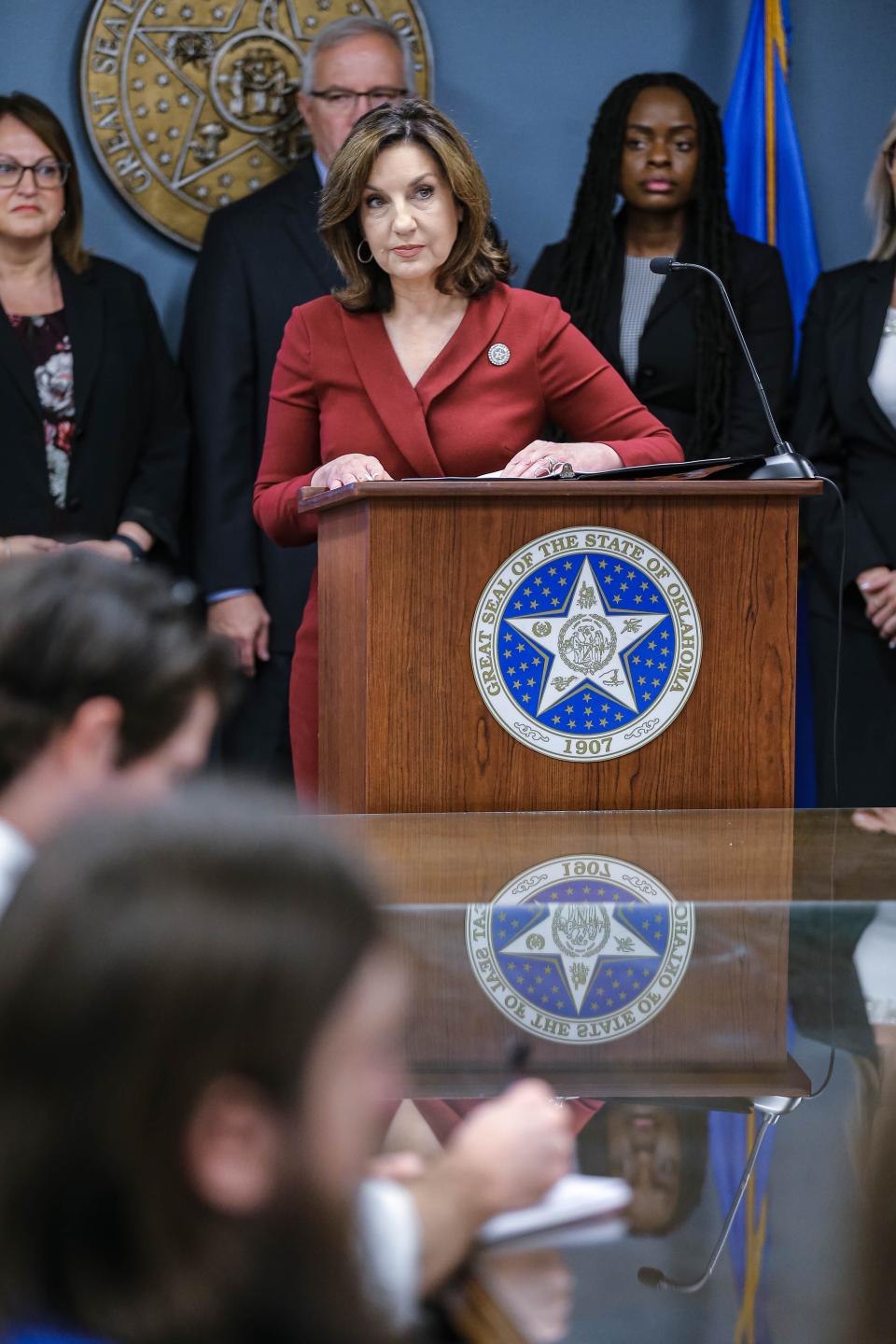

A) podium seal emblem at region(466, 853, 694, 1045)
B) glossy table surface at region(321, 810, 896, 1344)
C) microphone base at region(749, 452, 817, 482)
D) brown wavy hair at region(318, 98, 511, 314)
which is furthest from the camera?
brown wavy hair at region(318, 98, 511, 314)

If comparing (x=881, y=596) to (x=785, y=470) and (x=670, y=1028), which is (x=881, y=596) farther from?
(x=670, y=1028)

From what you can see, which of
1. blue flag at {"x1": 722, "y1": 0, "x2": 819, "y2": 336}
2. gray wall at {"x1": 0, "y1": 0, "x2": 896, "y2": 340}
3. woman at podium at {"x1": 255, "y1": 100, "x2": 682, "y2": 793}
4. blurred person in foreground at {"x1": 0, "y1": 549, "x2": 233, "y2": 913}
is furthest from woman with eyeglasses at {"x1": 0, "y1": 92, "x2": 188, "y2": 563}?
blurred person in foreground at {"x1": 0, "y1": 549, "x2": 233, "y2": 913}

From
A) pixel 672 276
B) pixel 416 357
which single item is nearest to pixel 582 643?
pixel 416 357

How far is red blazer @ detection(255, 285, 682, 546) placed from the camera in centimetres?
279

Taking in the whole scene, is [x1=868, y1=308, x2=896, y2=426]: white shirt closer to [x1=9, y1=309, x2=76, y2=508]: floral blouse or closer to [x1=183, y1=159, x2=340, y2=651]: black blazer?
[x1=183, y1=159, x2=340, y2=651]: black blazer

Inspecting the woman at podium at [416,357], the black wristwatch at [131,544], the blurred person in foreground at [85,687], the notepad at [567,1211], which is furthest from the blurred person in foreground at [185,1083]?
the black wristwatch at [131,544]

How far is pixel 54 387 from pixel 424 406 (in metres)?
1.53

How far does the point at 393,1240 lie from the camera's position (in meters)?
0.87

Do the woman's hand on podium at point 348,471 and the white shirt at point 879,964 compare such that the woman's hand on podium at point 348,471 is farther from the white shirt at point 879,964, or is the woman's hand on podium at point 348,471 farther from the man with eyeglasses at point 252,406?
the man with eyeglasses at point 252,406

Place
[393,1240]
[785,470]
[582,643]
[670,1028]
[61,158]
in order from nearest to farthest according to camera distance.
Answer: [393,1240] → [670,1028] → [582,643] → [785,470] → [61,158]

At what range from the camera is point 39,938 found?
61 centimetres

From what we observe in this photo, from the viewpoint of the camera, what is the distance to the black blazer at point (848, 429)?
4.04 meters

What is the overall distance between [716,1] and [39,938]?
4749 millimetres

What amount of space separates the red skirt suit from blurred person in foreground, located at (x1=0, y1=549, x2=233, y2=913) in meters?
1.65
